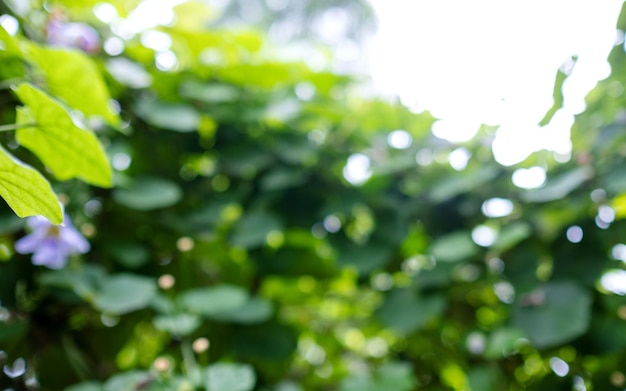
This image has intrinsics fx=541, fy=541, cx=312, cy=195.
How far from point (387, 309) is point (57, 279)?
2.02ft

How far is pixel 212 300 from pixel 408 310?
0.41 meters

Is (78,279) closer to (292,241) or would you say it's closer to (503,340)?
(292,241)

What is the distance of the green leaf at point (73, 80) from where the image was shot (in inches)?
26.8

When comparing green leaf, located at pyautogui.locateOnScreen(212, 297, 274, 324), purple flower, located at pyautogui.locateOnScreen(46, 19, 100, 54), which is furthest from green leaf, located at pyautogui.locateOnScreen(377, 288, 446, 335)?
purple flower, located at pyautogui.locateOnScreen(46, 19, 100, 54)

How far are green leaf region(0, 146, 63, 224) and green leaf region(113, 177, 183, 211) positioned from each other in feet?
1.75

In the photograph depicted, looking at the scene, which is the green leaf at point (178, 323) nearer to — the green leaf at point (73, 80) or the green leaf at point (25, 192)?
the green leaf at point (73, 80)

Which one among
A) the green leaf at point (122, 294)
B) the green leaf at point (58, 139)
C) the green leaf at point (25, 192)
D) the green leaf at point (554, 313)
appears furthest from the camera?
the green leaf at point (554, 313)

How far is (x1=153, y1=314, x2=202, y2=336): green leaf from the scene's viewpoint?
83cm

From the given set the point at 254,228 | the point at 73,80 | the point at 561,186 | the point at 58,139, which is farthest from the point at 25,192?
the point at 561,186

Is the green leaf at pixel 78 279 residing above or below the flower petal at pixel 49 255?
below

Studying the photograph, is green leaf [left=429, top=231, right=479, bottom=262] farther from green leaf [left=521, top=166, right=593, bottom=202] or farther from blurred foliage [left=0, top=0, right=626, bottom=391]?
green leaf [left=521, top=166, right=593, bottom=202]

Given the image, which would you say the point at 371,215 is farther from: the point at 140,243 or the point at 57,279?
the point at 57,279

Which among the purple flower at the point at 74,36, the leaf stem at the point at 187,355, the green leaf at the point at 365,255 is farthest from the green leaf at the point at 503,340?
the purple flower at the point at 74,36

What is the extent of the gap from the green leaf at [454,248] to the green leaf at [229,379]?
45 cm
